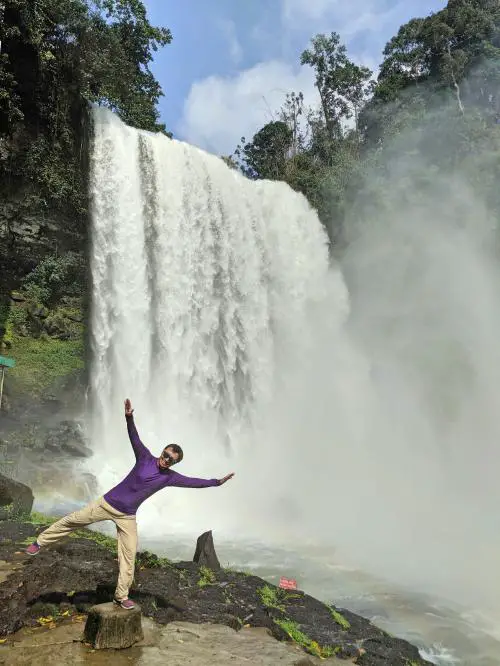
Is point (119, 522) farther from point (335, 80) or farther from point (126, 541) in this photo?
Answer: point (335, 80)

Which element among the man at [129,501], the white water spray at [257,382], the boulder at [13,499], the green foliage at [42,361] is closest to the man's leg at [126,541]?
the man at [129,501]

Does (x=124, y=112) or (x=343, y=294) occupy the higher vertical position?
(x=124, y=112)

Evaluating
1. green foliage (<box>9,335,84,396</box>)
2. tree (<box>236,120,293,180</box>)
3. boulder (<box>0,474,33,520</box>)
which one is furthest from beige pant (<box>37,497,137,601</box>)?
tree (<box>236,120,293,180</box>)

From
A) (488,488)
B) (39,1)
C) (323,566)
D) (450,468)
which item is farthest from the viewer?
(450,468)

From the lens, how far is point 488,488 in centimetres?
1388

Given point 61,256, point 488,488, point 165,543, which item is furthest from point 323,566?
point 61,256

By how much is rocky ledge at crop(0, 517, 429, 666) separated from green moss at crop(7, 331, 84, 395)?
846 centimetres

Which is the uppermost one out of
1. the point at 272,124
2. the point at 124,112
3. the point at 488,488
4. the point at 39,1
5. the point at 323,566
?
the point at 272,124

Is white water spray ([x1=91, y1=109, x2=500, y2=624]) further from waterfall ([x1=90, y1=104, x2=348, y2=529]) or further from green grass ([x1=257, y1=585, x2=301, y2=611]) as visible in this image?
green grass ([x1=257, y1=585, x2=301, y2=611])

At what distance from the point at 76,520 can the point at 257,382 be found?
12.0m

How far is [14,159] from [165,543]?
10.7 meters

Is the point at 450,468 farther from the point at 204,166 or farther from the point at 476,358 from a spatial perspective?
the point at 204,166

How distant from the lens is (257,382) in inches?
629

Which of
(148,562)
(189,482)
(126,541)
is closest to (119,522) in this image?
(126,541)
